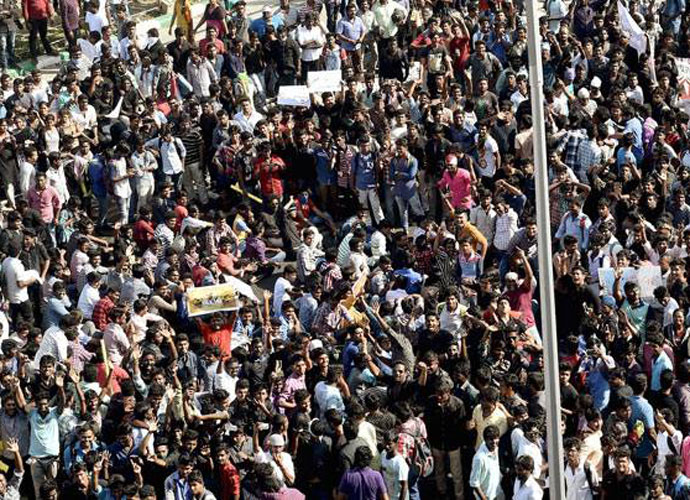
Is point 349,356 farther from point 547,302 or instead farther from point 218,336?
point 547,302

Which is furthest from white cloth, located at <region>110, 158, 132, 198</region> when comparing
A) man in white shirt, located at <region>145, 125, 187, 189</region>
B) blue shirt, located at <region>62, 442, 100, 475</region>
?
blue shirt, located at <region>62, 442, 100, 475</region>

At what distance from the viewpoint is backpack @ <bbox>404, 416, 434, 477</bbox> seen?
19.4 m

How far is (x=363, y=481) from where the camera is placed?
61.8 feet

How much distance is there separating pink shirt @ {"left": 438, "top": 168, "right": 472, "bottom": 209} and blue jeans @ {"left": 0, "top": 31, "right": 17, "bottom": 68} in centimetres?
816

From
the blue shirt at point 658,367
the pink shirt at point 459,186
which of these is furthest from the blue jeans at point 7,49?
the blue shirt at point 658,367

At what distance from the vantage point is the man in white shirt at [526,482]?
18.5 metres

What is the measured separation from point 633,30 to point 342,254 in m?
7.10

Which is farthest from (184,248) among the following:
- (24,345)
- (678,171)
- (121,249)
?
(678,171)

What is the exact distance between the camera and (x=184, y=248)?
23.9m

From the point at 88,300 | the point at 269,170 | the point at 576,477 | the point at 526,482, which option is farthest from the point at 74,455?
the point at 269,170

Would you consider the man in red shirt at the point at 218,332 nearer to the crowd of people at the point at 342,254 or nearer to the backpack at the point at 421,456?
the crowd of people at the point at 342,254

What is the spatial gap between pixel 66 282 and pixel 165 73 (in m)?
5.16

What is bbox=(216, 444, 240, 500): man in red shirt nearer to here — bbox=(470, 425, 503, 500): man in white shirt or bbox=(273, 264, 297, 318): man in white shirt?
bbox=(470, 425, 503, 500): man in white shirt

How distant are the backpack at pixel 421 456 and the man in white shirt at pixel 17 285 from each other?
19.6ft
